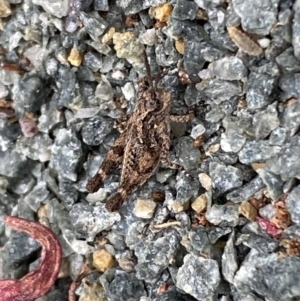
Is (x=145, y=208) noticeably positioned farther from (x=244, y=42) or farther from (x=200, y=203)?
(x=244, y=42)

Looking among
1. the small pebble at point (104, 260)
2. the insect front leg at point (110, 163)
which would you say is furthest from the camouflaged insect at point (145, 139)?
the small pebble at point (104, 260)

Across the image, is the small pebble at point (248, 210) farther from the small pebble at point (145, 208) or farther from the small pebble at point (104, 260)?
the small pebble at point (104, 260)

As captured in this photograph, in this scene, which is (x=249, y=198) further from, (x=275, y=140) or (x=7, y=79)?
(x=7, y=79)

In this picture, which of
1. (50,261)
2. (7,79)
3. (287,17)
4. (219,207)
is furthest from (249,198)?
(7,79)

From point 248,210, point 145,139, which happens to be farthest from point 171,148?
point 248,210

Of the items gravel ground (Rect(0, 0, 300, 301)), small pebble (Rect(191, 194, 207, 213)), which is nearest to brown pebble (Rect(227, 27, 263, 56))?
gravel ground (Rect(0, 0, 300, 301))

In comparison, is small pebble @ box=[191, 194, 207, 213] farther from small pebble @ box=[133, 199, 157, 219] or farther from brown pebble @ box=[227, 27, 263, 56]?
brown pebble @ box=[227, 27, 263, 56]
